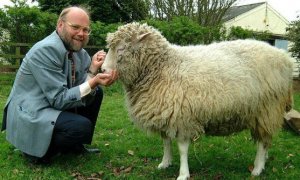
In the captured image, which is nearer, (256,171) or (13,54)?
(256,171)

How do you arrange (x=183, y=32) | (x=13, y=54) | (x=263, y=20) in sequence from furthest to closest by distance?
(x=263, y=20)
(x=183, y=32)
(x=13, y=54)

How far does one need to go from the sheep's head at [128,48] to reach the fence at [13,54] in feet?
26.6

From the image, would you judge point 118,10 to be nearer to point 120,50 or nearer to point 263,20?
point 263,20

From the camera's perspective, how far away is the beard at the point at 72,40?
4.48 metres

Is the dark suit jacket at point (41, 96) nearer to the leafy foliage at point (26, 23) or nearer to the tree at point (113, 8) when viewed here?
the leafy foliage at point (26, 23)

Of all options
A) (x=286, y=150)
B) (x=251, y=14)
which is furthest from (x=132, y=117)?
(x=251, y=14)

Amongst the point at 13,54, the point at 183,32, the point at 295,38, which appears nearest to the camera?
the point at 13,54

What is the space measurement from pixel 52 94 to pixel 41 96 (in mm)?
208

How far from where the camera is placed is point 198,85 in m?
3.96

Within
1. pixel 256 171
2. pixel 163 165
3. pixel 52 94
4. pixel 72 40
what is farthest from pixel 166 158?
pixel 72 40

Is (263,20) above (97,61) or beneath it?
above

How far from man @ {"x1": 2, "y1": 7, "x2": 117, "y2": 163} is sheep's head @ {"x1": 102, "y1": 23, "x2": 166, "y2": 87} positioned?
0.14m

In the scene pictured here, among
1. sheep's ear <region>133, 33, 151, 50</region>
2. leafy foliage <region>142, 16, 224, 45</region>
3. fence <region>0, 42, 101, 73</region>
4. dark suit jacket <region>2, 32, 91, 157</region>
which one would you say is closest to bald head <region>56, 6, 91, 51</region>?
dark suit jacket <region>2, 32, 91, 157</region>

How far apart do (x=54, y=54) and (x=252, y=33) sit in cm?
1146
